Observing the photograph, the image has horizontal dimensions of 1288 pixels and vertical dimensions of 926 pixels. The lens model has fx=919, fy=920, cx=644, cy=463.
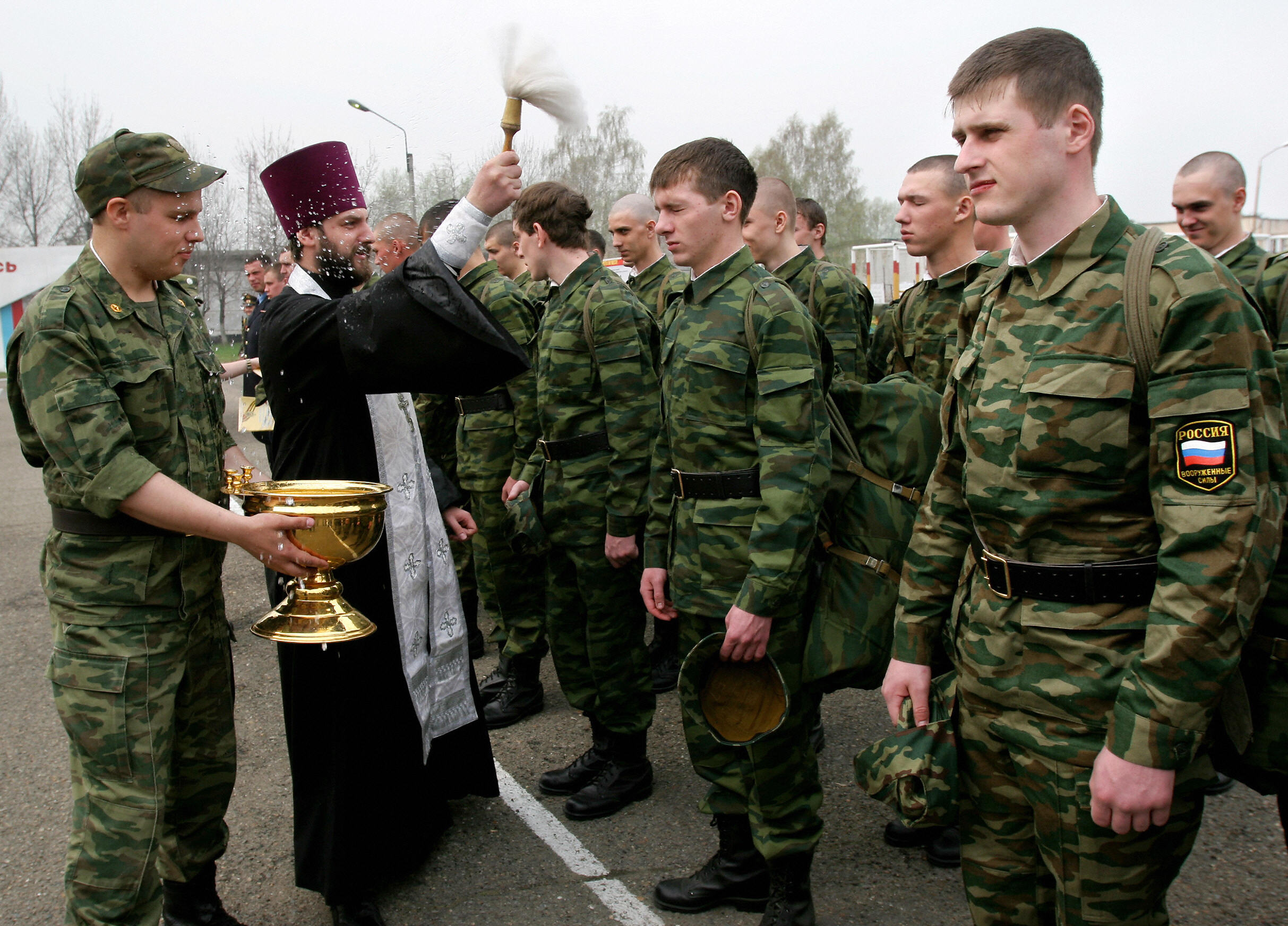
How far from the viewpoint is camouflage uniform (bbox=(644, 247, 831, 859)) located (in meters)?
2.69

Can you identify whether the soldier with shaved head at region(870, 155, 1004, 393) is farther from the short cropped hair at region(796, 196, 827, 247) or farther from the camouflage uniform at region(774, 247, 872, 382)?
the short cropped hair at region(796, 196, 827, 247)

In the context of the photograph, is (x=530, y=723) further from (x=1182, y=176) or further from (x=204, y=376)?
(x=1182, y=176)

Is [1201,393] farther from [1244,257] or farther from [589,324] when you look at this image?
[1244,257]

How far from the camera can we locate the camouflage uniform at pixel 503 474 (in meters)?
4.88

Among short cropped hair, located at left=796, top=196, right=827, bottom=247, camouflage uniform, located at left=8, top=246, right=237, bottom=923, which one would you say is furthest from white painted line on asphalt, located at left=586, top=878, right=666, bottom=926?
short cropped hair, located at left=796, top=196, right=827, bottom=247

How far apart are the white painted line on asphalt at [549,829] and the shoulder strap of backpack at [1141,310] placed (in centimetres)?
253

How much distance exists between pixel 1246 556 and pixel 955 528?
66cm

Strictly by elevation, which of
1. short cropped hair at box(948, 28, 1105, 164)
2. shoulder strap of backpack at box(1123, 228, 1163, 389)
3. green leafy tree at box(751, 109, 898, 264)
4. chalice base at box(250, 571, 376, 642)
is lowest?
chalice base at box(250, 571, 376, 642)

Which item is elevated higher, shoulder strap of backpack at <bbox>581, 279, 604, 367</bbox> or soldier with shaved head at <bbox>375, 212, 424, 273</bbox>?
soldier with shaved head at <bbox>375, 212, 424, 273</bbox>

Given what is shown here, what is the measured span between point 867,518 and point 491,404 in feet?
9.46

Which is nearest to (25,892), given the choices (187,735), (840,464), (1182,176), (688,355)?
(187,735)

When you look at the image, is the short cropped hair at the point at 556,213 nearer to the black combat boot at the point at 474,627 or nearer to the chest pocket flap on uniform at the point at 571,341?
the chest pocket flap on uniform at the point at 571,341

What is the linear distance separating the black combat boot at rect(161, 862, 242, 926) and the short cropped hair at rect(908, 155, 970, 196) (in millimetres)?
3872

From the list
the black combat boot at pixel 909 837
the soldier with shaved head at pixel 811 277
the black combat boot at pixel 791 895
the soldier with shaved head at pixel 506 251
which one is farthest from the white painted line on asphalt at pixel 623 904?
the soldier with shaved head at pixel 506 251
